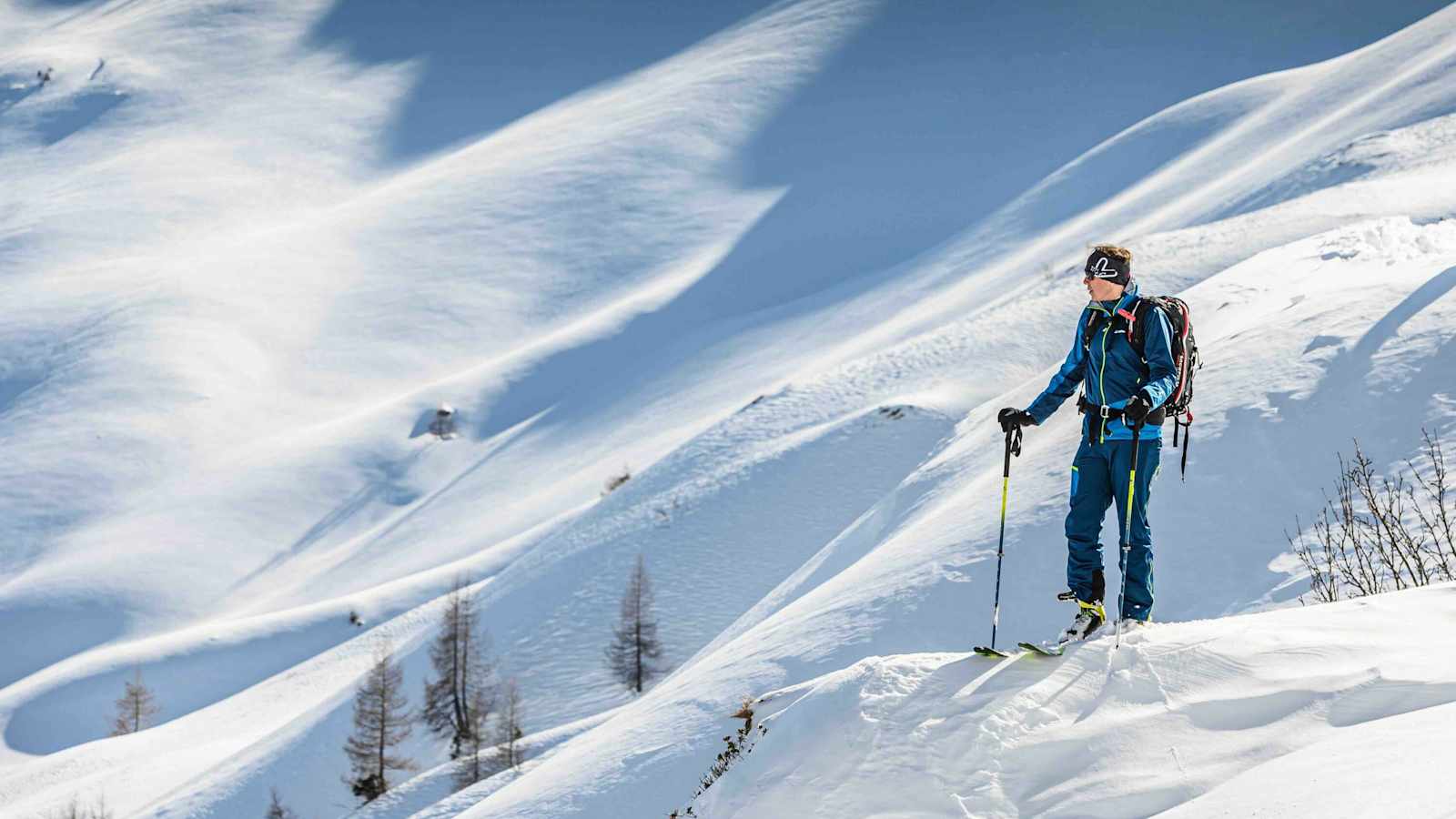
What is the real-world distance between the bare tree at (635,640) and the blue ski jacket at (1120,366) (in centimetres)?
2615

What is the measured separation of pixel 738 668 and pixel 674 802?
401 cm

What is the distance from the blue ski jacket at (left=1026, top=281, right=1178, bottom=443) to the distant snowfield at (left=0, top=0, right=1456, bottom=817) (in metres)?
1.59

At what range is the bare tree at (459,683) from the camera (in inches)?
1478

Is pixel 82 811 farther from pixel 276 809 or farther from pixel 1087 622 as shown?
pixel 1087 622

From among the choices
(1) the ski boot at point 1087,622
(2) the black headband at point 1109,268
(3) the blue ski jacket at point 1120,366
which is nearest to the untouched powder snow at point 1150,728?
(1) the ski boot at point 1087,622

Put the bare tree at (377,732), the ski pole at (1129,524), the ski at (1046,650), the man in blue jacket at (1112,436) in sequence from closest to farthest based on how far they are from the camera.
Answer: the ski at (1046,650) → the ski pole at (1129,524) → the man in blue jacket at (1112,436) → the bare tree at (377,732)

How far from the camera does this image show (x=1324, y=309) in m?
18.3

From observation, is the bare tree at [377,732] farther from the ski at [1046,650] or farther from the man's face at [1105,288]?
the man's face at [1105,288]

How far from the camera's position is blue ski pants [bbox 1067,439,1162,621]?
30.5 ft

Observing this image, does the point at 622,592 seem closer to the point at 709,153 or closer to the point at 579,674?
the point at 579,674

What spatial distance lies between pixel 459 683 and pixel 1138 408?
3370cm

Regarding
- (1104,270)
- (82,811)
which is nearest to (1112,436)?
(1104,270)

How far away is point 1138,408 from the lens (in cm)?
894

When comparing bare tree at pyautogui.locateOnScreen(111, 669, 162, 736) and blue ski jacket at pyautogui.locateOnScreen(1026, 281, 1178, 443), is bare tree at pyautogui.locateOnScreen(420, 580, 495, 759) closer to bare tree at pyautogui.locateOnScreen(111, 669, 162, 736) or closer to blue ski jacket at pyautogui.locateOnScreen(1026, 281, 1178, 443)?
bare tree at pyautogui.locateOnScreen(111, 669, 162, 736)
